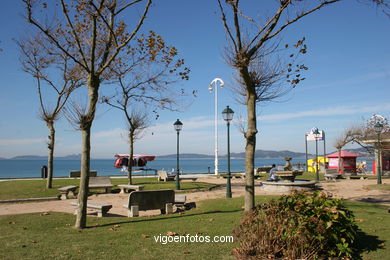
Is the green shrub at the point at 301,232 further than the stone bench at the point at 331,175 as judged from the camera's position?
No

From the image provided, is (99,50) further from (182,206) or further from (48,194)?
(182,206)

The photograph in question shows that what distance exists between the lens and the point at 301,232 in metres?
5.79

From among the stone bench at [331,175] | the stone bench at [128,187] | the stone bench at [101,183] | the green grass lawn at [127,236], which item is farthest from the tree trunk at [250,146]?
the stone bench at [331,175]

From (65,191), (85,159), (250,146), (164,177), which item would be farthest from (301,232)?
(164,177)

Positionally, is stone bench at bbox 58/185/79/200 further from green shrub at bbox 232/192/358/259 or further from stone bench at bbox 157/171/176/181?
green shrub at bbox 232/192/358/259

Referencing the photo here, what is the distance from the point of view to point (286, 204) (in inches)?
265

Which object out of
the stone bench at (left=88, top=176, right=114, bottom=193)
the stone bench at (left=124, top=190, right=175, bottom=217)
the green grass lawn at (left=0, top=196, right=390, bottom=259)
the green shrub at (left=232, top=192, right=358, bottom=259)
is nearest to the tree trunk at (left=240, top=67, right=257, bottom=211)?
the green grass lawn at (left=0, top=196, right=390, bottom=259)

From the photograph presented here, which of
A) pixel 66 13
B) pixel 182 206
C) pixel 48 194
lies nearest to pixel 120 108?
pixel 48 194

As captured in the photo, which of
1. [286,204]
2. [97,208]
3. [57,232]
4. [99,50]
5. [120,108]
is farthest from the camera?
[120,108]

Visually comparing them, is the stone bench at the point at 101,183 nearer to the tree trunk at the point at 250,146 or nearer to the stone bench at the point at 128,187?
the stone bench at the point at 128,187

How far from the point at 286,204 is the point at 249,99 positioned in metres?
3.08

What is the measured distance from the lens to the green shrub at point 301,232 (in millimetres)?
5723

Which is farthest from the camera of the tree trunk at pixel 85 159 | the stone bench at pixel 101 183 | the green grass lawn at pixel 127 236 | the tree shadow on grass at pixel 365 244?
the stone bench at pixel 101 183

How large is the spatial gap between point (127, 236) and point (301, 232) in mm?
3477
